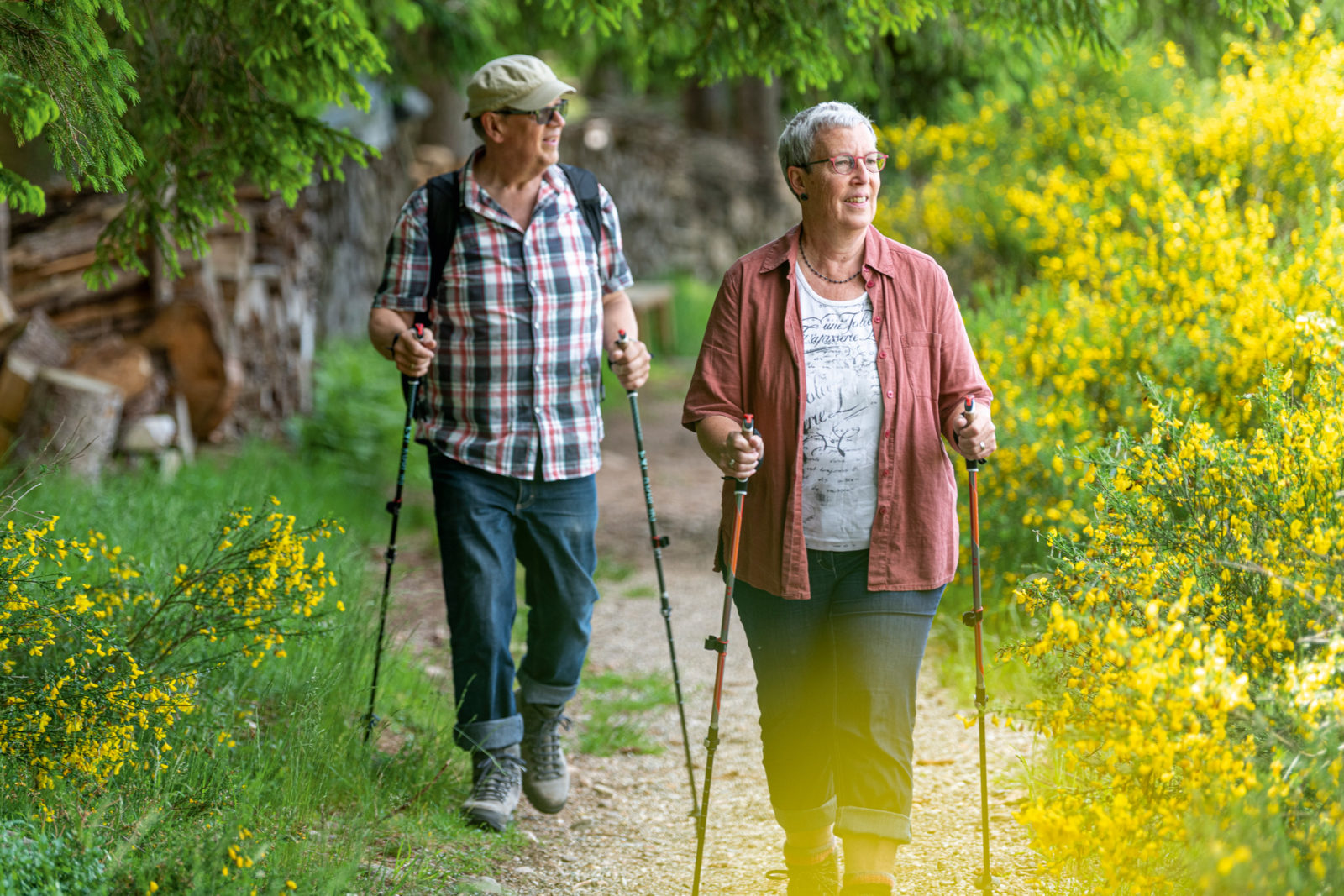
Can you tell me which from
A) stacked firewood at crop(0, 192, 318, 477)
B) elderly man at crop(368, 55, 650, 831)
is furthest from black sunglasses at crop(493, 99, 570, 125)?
stacked firewood at crop(0, 192, 318, 477)

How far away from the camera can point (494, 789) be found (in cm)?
374

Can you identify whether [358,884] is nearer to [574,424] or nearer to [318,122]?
[574,424]

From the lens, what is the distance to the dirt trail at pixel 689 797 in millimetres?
3527

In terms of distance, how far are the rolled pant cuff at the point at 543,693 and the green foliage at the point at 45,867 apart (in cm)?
157

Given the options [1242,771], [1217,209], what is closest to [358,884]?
[1242,771]

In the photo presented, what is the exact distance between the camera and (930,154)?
8.77 meters

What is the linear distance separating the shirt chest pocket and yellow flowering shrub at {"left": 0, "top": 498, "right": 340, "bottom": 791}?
5.55 ft

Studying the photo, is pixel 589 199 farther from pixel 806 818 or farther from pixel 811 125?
pixel 806 818

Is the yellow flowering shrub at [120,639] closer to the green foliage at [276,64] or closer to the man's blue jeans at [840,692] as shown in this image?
the green foliage at [276,64]

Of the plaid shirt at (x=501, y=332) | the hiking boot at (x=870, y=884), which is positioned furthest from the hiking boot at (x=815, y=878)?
the plaid shirt at (x=501, y=332)

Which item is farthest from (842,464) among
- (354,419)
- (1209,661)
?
(354,419)

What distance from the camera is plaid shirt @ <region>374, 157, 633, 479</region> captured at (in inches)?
146

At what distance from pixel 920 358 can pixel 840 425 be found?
26 cm

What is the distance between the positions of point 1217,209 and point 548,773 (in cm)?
354
